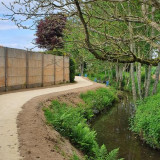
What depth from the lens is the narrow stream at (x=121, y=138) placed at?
1019 cm

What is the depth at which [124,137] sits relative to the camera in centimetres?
1241

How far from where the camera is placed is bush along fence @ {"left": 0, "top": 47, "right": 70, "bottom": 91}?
16297mm

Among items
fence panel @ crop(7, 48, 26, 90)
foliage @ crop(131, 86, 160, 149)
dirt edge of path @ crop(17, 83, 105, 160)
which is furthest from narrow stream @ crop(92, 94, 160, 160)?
fence panel @ crop(7, 48, 26, 90)

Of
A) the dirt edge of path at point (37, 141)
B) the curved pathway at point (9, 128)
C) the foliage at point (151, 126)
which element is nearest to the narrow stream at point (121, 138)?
the foliage at point (151, 126)

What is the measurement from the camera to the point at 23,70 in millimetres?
18312

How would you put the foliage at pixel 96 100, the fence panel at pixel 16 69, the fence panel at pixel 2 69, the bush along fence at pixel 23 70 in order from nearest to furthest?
the fence panel at pixel 2 69 < the bush along fence at pixel 23 70 < the fence panel at pixel 16 69 < the foliage at pixel 96 100

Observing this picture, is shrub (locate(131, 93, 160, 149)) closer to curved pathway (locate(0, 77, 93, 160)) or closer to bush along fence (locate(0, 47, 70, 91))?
curved pathway (locate(0, 77, 93, 160))

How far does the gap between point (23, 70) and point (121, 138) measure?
29.9 ft

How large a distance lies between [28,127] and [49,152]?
188 cm

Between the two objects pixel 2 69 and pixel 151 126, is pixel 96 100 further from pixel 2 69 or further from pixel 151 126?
pixel 151 126

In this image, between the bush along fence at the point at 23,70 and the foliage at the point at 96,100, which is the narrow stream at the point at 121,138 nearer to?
the foliage at the point at 96,100

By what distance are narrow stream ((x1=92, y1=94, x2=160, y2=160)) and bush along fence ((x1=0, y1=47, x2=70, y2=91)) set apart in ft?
13.5

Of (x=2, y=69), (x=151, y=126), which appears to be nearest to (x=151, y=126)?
(x=151, y=126)

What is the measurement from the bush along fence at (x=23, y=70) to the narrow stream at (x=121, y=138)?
4.10 meters
